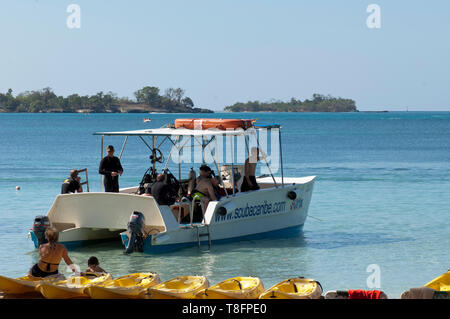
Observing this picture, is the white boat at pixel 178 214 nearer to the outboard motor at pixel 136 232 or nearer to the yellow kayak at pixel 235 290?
the outboard motor at pixel 136 232

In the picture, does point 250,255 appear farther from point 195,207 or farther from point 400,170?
point 400,170

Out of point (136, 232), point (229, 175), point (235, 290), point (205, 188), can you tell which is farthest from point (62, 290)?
point (229, 175)

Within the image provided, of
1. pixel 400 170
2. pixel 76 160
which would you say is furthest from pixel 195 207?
pixel 76 160

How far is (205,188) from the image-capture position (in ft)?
46.0

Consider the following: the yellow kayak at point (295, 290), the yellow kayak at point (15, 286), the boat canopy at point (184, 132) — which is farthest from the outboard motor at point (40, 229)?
the yellow kayak at point (295, 290)

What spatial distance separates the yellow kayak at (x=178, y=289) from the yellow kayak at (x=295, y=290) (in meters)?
0.87

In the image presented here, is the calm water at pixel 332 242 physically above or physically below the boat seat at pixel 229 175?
below

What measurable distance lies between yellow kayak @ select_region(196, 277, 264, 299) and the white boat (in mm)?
4142

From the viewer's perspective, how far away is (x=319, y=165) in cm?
4044

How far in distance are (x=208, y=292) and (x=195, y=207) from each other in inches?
238

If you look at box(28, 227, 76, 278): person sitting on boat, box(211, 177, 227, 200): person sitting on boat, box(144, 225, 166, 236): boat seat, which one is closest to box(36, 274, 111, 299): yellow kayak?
box(28, 227, 76, 278): person sitting on boat

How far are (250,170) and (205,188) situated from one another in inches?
52.7

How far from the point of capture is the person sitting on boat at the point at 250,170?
14945mm

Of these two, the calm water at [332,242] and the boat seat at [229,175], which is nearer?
the calm water at [332,242]
